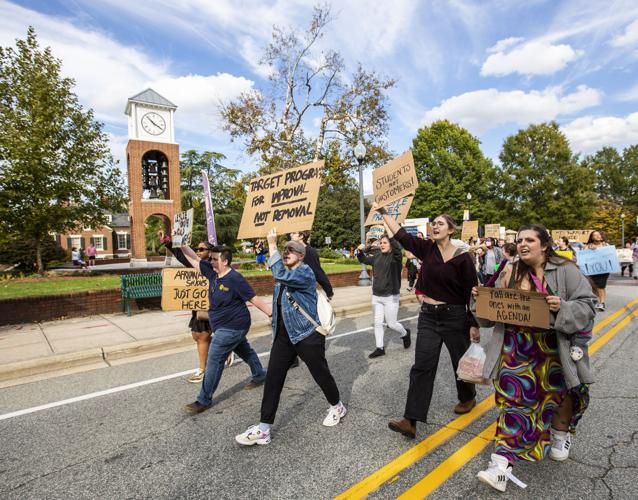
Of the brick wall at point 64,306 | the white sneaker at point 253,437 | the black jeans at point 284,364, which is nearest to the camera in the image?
the white sneaker at point 253,437

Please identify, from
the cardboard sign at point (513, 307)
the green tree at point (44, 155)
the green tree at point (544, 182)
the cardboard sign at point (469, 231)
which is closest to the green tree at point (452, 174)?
the green tree at point (544, 182)

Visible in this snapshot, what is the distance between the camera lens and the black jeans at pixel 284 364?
11.7ft

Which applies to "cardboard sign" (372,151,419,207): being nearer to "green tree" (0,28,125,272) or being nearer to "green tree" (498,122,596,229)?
"green tree" (0,28,125,272)

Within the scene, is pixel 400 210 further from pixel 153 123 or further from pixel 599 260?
pixel 153 123

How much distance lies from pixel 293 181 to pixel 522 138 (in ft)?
157

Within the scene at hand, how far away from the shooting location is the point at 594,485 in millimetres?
2824

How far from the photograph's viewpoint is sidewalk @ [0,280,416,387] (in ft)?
20.2

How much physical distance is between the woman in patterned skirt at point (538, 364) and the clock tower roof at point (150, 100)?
34341mm

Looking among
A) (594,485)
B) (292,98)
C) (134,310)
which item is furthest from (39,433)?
(292,98)

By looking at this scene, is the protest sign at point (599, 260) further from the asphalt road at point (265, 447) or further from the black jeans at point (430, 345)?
the black jeans at point (430, 345)

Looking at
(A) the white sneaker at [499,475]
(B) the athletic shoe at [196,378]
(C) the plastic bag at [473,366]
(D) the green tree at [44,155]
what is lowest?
(B) the athletic shoe at [196,378]

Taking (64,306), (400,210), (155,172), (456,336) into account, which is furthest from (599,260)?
(155,172)

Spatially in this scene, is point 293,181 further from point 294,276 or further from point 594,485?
point 594,485

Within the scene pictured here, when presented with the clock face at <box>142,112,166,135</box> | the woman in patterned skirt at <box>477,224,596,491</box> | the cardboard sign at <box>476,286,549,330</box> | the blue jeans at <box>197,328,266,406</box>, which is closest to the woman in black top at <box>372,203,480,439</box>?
the cardboard sign at <box>476,286,549,330</box>
